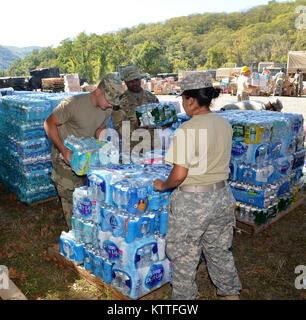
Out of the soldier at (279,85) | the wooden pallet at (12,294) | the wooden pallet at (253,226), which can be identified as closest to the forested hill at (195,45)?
the soldier at (279,85)

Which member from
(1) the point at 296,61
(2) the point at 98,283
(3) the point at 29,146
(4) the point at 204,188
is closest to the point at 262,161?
(4) the point at 204,188

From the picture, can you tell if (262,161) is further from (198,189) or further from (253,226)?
(198,189)

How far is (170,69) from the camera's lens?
117m

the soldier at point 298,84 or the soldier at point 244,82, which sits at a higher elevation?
the soldier at point 244,82

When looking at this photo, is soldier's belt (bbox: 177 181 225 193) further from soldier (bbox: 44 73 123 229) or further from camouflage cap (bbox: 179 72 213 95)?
soldier (bbox: 44 73 123 229)

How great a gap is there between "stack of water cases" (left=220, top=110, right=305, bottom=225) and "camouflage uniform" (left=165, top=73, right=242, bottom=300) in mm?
2200

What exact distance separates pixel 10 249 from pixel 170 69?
11701 centimetres

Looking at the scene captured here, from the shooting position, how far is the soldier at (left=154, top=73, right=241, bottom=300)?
2914mm

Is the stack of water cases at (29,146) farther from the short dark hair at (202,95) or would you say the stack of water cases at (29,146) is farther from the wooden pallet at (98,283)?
the short dark hair at (202,95)

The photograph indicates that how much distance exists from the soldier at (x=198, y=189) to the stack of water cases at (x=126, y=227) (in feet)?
0.96

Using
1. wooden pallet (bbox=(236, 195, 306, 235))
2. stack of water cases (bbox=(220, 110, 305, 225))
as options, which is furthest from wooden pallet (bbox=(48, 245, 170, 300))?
stack of water cases (bbox=(220, 110, 305, 225))

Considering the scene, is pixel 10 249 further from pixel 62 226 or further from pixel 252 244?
pixel 252 244

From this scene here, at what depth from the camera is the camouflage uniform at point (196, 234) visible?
3.13 metres
